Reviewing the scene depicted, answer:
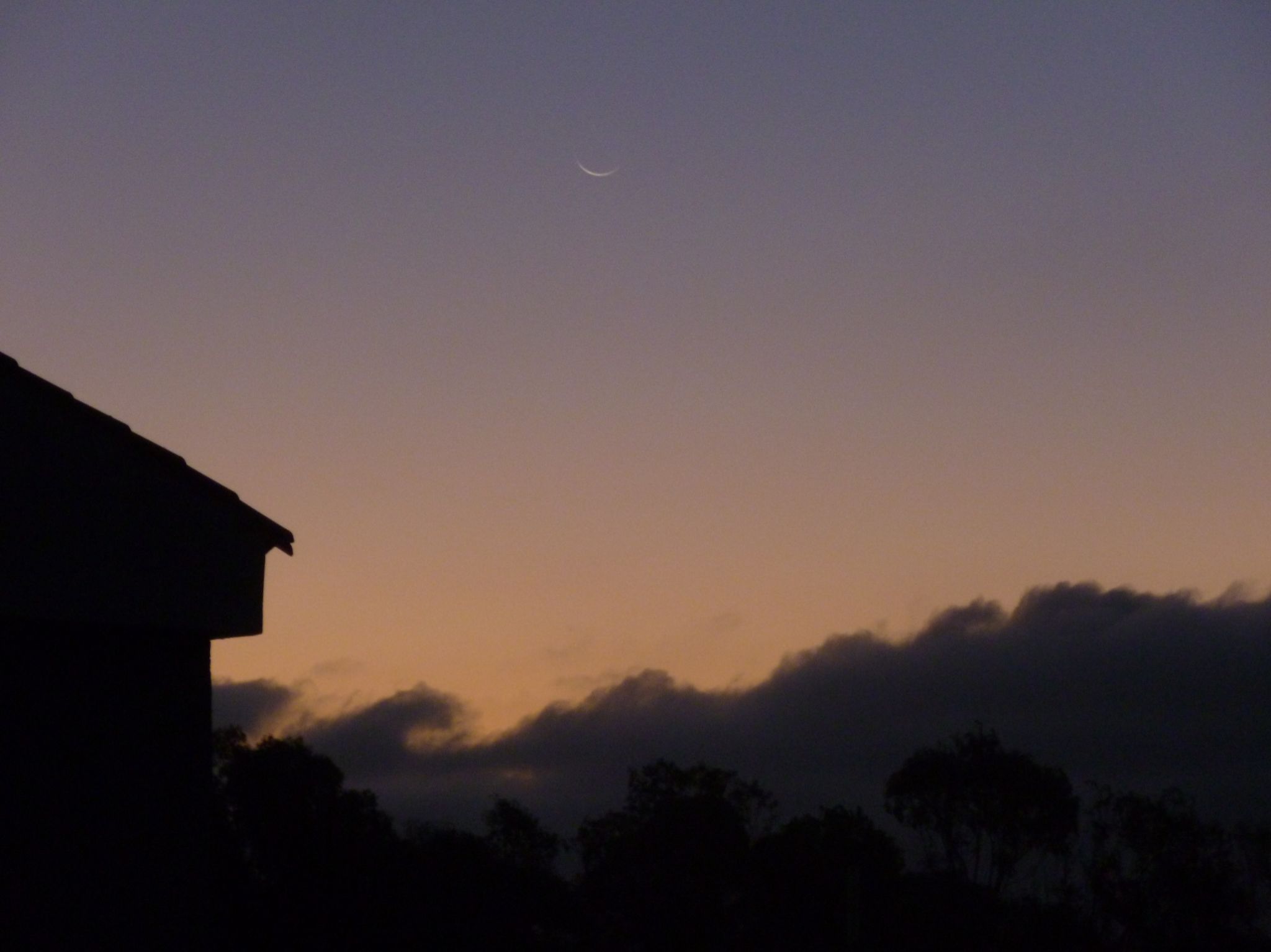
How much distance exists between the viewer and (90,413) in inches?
441

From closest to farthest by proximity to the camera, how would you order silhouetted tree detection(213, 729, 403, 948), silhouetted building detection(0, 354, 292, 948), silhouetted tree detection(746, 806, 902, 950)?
silhouetted building detection(0, 354, 292, 948) → silhouetted tree detection(746, 806, 902, 950) → silhouetted tree detection(213, 729, 403, 948)

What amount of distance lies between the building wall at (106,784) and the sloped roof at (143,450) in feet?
4.17

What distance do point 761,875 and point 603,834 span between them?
9611mm

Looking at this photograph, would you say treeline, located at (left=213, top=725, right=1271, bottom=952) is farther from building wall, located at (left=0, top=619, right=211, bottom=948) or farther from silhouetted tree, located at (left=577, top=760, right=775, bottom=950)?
building wall, located at (left=0, top=619, right=211, bottom=948)

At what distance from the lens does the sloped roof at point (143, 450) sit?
1079 centimetres

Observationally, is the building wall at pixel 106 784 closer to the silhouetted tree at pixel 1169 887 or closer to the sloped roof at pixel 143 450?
the sloped roof at pixel 143 450

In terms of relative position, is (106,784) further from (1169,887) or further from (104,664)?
(1169,887)

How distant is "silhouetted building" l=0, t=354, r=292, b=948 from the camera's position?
10.7 metres

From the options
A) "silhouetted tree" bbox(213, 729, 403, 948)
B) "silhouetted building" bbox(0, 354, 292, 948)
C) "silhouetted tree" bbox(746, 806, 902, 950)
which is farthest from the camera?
"silhouetted tree" bbox(213, 729, 403, 948)

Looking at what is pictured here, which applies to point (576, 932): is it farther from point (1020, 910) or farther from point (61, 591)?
point (61, 591)

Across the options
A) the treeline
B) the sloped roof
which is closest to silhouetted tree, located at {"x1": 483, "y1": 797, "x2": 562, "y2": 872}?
the treeline

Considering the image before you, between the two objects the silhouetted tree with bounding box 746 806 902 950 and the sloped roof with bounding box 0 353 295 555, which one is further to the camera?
the silhouetted tree with bounding box 746 806 902 950

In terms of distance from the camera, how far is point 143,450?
11.6m

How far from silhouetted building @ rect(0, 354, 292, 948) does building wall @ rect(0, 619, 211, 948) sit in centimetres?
1
